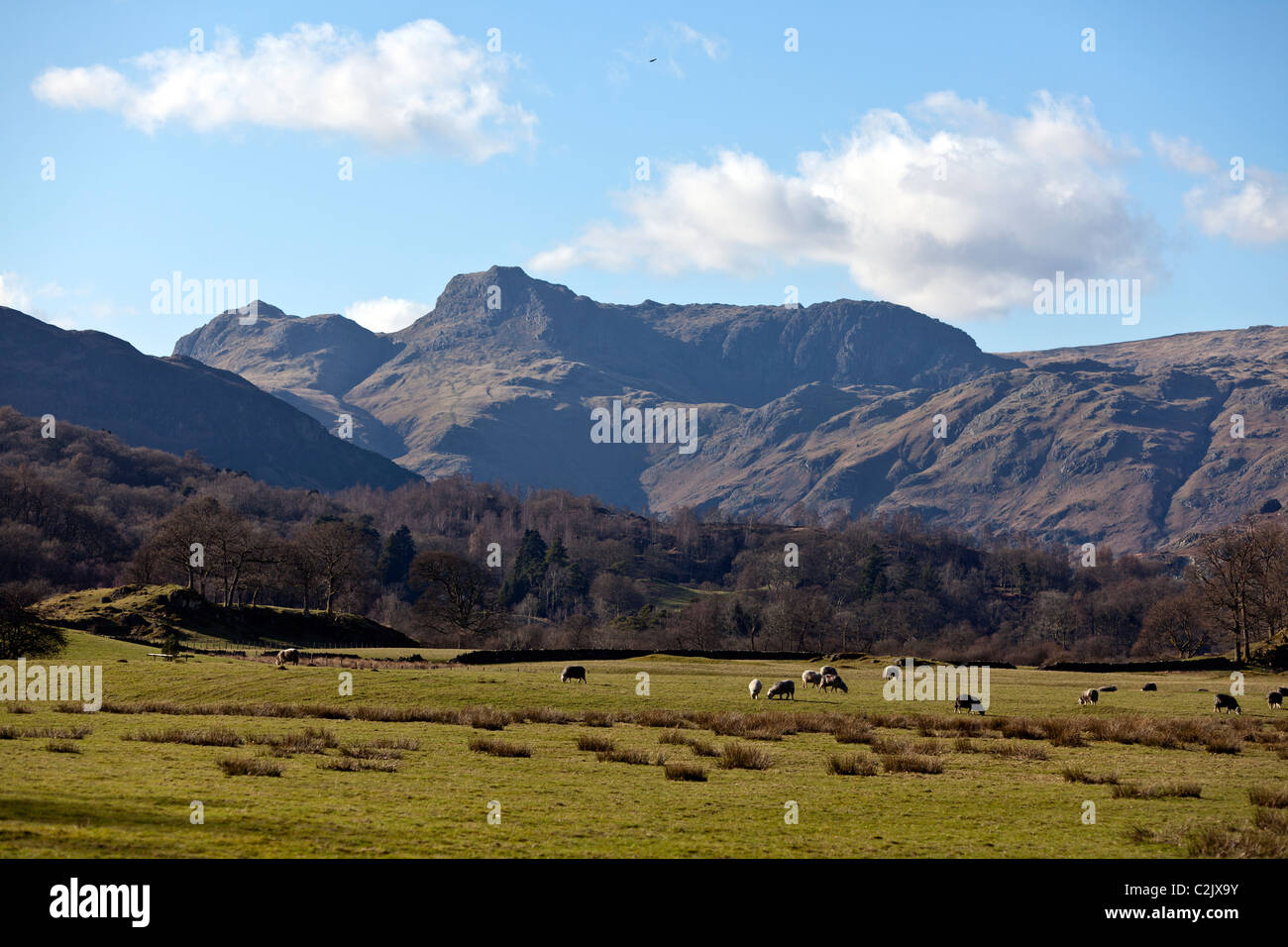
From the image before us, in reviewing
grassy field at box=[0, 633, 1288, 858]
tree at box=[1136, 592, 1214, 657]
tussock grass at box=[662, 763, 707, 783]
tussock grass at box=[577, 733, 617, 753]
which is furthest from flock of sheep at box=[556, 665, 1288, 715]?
tree at box=[1136, 592, 1214, 657]

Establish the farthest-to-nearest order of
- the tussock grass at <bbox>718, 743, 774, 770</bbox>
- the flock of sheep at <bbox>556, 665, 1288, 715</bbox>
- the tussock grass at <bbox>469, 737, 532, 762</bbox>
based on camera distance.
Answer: the flock of sheep at <bbox>556, 665, 1288, 715</bbox>
the tussock grass at <bbox>469, 737, 532, 762</bbox>
the tussock grass at <bbox>718, 743, 774, 770</bbox>

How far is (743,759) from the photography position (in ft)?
105

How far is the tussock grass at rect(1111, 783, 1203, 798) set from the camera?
89.9 ft

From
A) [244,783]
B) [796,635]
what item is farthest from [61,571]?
[244,783]

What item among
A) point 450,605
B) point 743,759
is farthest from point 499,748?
point 450,605

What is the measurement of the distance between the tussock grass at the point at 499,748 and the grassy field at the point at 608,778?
0.77ft

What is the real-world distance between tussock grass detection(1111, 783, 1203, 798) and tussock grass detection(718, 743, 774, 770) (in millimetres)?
9551

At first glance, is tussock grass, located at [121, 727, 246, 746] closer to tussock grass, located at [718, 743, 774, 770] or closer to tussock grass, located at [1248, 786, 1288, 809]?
tussock grass, located at [718, 743, 774, 770]

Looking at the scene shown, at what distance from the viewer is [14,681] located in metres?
54.6

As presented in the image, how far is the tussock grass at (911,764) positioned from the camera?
31688 mm

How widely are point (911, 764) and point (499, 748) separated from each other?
12.4 meters

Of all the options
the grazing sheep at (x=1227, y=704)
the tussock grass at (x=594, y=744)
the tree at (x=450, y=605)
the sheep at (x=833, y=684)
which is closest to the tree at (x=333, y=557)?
the tree at (x=450, y=605)
